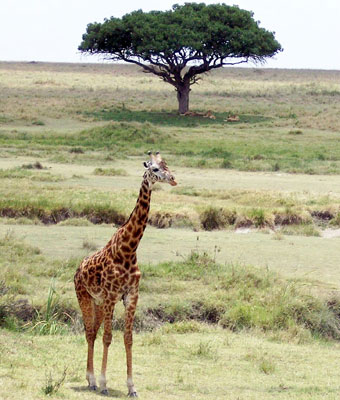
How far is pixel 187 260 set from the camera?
43.3 feet

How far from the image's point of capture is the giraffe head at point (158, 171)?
6.96m

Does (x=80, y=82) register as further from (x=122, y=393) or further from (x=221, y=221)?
(x=122, y=393)

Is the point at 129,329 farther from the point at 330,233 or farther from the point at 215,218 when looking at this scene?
the point at 330,233

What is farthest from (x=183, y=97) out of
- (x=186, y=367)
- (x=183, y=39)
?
(x=186, y=367)

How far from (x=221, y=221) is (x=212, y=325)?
19.5 feet

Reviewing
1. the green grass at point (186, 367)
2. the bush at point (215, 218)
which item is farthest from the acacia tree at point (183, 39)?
the green grass at point (186, 367)

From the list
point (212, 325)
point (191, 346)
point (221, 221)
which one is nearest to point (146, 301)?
point (212, 325)

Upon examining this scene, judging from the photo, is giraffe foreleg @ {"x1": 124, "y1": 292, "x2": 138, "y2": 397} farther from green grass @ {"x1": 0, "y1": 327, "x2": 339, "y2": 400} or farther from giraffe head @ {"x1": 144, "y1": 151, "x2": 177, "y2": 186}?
giraffe head @ {"x1": 144, "y1": 151, "x2": 177, "y2": 186}

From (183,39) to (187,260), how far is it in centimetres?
2945

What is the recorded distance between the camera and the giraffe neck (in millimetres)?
7141

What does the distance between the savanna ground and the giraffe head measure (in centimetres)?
174

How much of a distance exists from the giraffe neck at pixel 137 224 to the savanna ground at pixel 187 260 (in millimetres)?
1187

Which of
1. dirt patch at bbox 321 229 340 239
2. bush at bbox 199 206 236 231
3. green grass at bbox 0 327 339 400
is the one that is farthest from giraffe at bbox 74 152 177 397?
dirt patch at bbox 321 229 340 239

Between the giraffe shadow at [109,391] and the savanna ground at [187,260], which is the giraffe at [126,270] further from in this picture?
the savanna ground at [187,260]
